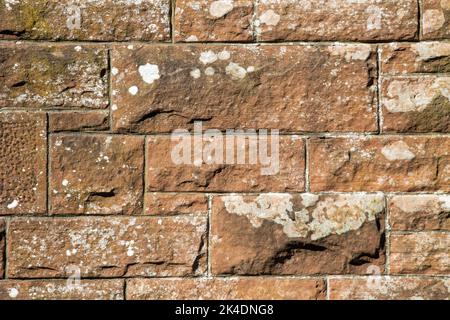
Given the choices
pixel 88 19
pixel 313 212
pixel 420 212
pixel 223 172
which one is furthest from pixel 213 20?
pixel 420 212

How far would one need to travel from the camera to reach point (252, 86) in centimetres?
262

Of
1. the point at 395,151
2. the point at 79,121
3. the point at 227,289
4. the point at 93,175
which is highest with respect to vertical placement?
the point at 79,121

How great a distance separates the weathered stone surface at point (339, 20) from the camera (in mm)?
2625

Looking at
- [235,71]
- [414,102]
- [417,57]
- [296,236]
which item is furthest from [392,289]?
[235,71]

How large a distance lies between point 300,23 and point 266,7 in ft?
0.57

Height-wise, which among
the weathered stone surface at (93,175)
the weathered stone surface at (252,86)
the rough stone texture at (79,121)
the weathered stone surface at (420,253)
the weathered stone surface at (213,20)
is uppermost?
the weathered stone surface at (213,20)

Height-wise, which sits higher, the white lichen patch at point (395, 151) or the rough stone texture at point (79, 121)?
the rough stone texture at point (79, 121)

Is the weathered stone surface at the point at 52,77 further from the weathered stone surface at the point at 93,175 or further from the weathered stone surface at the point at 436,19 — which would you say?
the weathered stone surface at the point at 436,19

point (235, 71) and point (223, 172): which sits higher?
point (235, 71)

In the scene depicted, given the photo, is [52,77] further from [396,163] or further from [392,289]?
[392,289]

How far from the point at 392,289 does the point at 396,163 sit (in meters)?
0.58

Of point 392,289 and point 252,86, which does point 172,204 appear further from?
point 392,289

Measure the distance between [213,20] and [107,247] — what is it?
1.15 metres

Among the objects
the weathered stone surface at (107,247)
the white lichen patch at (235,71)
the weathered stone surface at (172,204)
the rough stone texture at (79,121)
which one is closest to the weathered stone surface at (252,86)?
the white lichen patch at (235,71)
